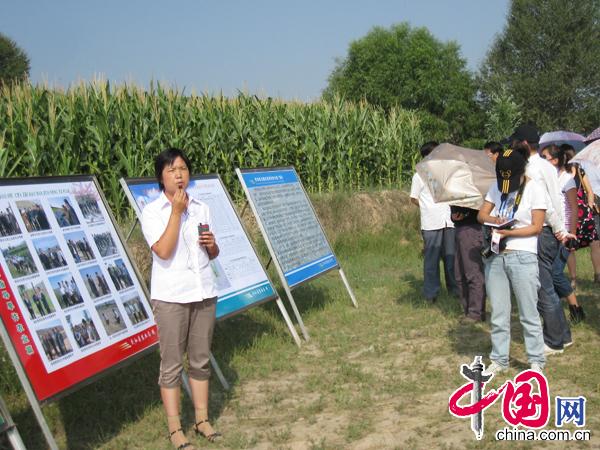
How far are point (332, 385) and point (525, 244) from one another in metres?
1.99

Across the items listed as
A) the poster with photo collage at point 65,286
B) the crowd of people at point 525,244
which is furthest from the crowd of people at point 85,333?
the crowd of people at point 525,244

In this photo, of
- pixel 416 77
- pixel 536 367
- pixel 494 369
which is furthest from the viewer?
pixel 416 77

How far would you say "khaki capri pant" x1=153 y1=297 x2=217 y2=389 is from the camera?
Answer: 11.3ft

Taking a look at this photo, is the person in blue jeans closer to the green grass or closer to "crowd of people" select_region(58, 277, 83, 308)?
the green grass

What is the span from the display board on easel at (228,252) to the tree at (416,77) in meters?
34.4

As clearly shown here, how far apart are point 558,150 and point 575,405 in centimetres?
292

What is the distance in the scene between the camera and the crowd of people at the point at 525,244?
418cm

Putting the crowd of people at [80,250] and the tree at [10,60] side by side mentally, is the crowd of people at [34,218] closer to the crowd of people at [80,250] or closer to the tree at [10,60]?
the crowd of people at [80,250]

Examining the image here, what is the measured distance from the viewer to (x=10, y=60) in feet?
140

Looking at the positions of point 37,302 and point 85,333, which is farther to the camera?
point 85,333

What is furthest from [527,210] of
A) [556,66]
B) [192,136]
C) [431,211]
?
[556,66]

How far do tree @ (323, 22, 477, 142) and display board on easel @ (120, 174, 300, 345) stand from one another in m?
34.4

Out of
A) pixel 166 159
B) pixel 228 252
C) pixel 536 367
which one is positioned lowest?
Answer: pixel 536 367

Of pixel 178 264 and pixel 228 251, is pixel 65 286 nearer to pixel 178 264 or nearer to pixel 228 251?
pixel 178 264
